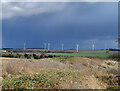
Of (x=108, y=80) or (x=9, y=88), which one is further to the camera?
(x=108, y=80)

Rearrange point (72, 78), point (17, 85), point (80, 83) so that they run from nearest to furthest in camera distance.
Result: point (17, 85) < point (80, 83) < point (72, 78)

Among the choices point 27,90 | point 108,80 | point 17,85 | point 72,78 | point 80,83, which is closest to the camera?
point 27,90

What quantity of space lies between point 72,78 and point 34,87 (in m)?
2.64

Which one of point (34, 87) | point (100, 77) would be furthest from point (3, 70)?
point (100, 77)

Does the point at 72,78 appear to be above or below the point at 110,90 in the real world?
→ above

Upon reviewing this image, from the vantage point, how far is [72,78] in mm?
10039

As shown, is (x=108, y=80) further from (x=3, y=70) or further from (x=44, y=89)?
(x=3, y=70)

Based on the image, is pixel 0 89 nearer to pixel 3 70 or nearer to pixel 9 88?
pixel 9 88

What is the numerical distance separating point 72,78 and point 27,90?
10.1 feet

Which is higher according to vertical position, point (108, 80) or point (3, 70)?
point (3, 70)

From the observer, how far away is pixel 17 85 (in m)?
8.75

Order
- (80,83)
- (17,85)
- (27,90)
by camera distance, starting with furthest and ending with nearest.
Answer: (80,83), (17,85), (27,90)

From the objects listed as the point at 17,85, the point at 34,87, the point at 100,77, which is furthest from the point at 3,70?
the point at 100,77

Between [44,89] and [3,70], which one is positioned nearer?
[44,89]
